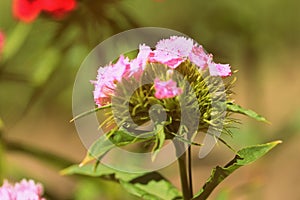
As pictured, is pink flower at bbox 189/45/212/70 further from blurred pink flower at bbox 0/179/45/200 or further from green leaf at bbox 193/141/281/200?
blurred pink flower at bbox 0/179/45/200

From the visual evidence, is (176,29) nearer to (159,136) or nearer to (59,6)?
(59,6)

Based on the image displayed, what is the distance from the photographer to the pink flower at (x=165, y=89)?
591 millimetres

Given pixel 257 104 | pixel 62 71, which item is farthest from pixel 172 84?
pixel 257 104

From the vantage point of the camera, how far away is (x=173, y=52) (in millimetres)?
609

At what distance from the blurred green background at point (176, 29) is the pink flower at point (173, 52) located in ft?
0.82

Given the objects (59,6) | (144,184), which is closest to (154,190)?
(144,184)

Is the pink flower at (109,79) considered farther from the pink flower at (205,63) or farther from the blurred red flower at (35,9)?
the blurred red flower at (35,9)

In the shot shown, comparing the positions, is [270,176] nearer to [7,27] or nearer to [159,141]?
[7,27]

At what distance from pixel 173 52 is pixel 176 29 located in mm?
Answer: 1768

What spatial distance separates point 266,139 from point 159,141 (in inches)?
36.5

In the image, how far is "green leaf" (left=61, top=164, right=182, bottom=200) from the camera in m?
0.73

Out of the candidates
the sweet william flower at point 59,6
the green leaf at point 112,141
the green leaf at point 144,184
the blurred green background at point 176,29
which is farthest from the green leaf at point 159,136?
the sweet william flower at point 59,6

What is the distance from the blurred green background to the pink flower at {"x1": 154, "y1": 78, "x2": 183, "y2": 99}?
9.9 inches

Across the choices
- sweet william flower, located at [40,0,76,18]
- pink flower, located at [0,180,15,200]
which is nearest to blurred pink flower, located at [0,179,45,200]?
pink flower, located at [0,180,15,200]
